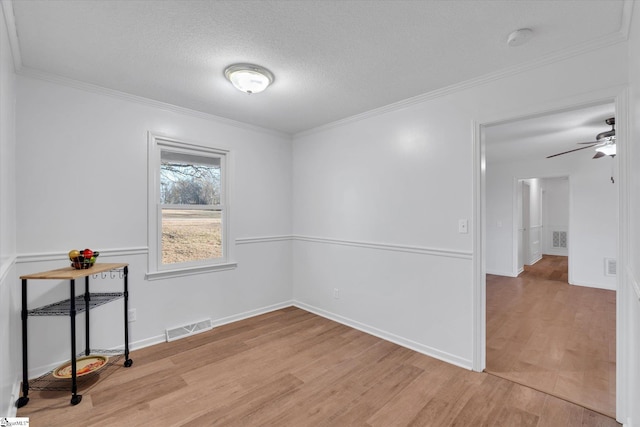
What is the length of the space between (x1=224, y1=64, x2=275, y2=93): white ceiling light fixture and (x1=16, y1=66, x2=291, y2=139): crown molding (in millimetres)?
1040

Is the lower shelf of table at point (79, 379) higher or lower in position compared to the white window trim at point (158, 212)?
lower

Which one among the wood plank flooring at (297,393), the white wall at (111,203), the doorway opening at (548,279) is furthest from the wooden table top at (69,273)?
the doorway opening at (548,279)

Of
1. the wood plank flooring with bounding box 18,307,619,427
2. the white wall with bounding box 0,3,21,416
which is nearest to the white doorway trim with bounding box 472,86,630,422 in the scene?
the wood plank flooring with bounding box 18,307,619,427

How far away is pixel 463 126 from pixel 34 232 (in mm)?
3692

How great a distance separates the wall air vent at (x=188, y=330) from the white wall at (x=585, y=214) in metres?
5.82

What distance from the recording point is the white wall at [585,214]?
5125 mm

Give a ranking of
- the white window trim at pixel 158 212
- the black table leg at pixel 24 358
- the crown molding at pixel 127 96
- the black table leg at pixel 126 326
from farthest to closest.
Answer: the white window trim at pixel 158 212, the black table leg at pixel 126 326, the crown molding at pixel 127 96, the black table leg at pixel 24 358

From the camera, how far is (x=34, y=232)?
2357 mm

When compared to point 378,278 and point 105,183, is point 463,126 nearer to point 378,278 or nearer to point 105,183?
point 378,278

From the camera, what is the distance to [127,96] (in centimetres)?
279

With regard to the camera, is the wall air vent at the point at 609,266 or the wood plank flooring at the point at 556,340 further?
the wall air vent at the point at 609,266

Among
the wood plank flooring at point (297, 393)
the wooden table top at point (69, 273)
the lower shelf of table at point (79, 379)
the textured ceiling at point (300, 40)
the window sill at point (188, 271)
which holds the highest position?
the textured ceiling at point (300, 40)

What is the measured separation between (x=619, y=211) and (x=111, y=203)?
3961mm

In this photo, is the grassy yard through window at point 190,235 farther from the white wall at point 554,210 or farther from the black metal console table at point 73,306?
the white wall at point 554,210
